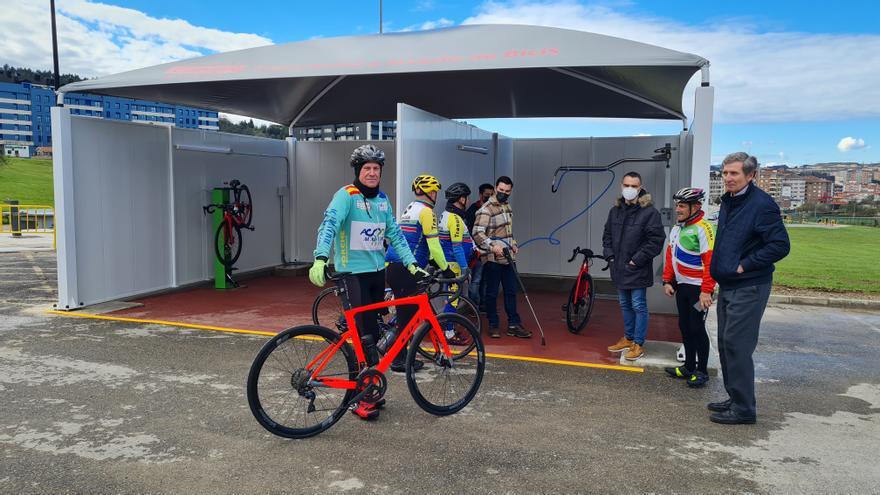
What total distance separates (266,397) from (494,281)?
3.60 m

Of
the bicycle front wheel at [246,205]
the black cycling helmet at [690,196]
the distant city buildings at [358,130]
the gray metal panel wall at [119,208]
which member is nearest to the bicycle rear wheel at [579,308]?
the black cycling helmet at [690,196]

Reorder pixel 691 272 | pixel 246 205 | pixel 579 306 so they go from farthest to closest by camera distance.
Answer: pixel 246 205
pixel 579 306
pixel 691 272

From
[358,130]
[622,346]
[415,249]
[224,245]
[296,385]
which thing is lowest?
[622,346]

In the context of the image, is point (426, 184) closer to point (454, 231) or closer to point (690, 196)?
point (454, 231)

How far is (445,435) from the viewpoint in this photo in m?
4.18

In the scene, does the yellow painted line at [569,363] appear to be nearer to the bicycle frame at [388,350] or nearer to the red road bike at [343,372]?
the red road bike at [343,372]

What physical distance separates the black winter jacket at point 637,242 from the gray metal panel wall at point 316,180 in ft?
22.2

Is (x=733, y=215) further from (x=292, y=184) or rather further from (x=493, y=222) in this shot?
(x=292, y=184)

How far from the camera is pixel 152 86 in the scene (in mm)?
8383

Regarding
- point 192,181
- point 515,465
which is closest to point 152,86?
point 192,181

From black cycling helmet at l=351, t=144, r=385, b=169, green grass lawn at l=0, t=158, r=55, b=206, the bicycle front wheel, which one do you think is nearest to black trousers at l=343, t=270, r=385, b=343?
black cycling helmet at l=351, t=144, r=385, b=169

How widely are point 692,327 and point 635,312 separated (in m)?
0.83

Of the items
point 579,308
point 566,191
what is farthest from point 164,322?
point 566,191

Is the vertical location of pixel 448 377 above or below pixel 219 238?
below
